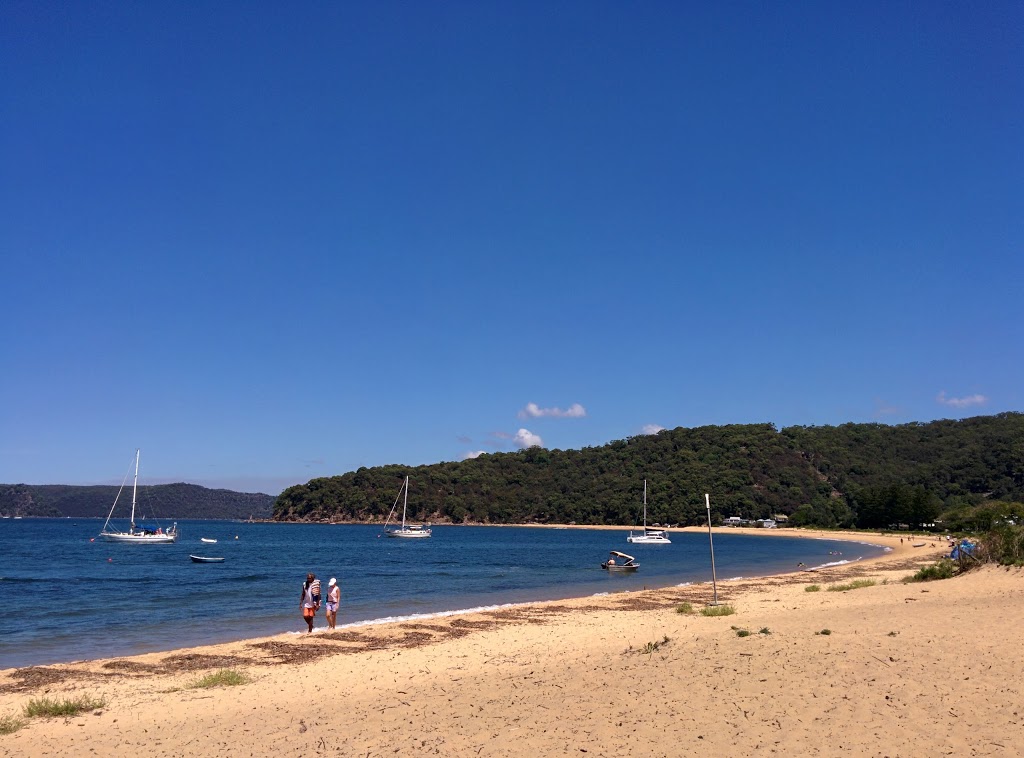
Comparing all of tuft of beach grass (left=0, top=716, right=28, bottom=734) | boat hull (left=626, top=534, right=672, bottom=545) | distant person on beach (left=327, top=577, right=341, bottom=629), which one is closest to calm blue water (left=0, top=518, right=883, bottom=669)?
distant person on beach (left=327, top=577, right=341, bottom=629)

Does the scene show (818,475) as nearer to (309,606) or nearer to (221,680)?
(309,606)

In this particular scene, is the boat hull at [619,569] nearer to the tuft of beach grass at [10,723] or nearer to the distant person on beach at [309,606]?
the distant person on beach at [309,606]

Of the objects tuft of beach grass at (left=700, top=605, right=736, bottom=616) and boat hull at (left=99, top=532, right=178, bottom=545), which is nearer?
tuft of beach grass at (left=700, top=605, right=736, bottom=616)

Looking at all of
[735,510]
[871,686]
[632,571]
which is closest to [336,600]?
[871,686]

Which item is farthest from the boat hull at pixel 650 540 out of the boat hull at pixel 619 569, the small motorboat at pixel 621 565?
the boat hull at pixel 619 569

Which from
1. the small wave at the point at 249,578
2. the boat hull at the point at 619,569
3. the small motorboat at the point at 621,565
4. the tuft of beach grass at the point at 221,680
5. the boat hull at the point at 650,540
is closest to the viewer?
the tuft of beach grass at the point at 221,680

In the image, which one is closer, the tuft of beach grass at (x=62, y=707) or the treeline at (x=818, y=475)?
the tuft of beach grass at (x=62, y=707)

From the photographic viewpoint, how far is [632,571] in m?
48.0

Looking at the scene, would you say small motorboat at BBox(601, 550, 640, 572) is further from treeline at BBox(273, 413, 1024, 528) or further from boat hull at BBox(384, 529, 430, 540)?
treeline at BBox(273, 413, 1024, 528)

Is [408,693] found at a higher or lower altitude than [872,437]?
lower

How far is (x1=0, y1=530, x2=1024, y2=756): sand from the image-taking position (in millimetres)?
8039

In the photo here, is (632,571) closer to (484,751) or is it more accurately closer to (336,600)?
(336,600)

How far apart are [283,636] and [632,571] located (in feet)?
104

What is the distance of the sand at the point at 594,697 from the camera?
804cm
